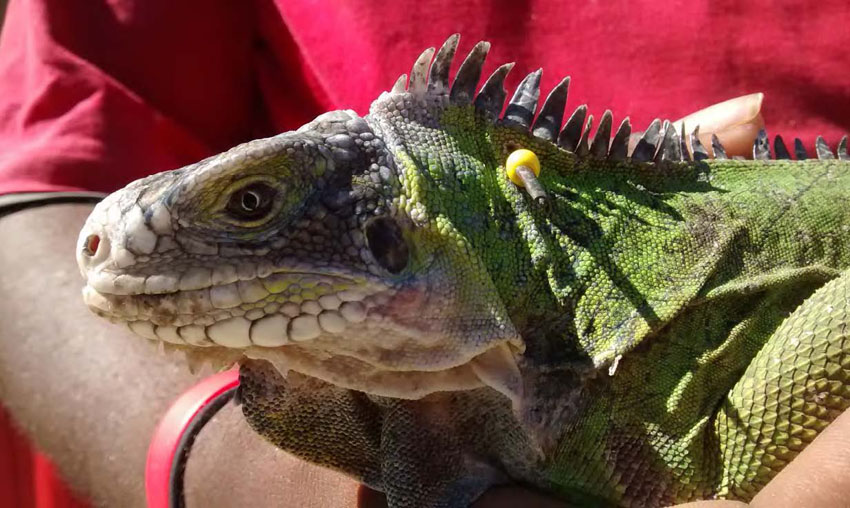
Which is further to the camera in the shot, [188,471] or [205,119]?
[205,119]

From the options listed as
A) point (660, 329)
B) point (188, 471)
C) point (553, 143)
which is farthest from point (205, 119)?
point (660, 329)

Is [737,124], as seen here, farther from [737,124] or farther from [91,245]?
[91,245]

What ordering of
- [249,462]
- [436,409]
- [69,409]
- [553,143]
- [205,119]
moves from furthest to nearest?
[205,119] → [69,409] → [249,462] → [553,143] → [436,409]

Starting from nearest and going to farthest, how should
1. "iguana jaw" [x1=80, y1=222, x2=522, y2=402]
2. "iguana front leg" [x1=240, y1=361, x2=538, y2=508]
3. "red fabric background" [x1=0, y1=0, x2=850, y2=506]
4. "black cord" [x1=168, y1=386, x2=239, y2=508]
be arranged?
"iguana jaw" [x1=80, y1=222, x2=522, y2=402] < "iguana front leg" [x1=240, y1=361, x2=538, y2=508] < "black cord" [x1=168, y1=386, x2=239, y2=508] < "red fabric background" [x1=0, y1=0, x2=850, y2=506]

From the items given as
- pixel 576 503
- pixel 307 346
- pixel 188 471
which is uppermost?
pixel 307 346

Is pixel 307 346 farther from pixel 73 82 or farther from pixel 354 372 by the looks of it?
pixel 73 82

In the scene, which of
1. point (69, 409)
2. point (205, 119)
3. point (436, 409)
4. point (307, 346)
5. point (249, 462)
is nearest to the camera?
point (307, 346)

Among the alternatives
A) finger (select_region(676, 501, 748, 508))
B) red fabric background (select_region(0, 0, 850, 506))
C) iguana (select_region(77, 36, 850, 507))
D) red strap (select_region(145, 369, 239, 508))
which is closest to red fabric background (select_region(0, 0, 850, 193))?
red fabric background (select_region(0, 0, 850, 506))

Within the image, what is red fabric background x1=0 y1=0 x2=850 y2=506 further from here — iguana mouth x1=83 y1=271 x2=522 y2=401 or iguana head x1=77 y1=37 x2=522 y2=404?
iguana mouth x1=83 y1=271 x2=522 y2=401
